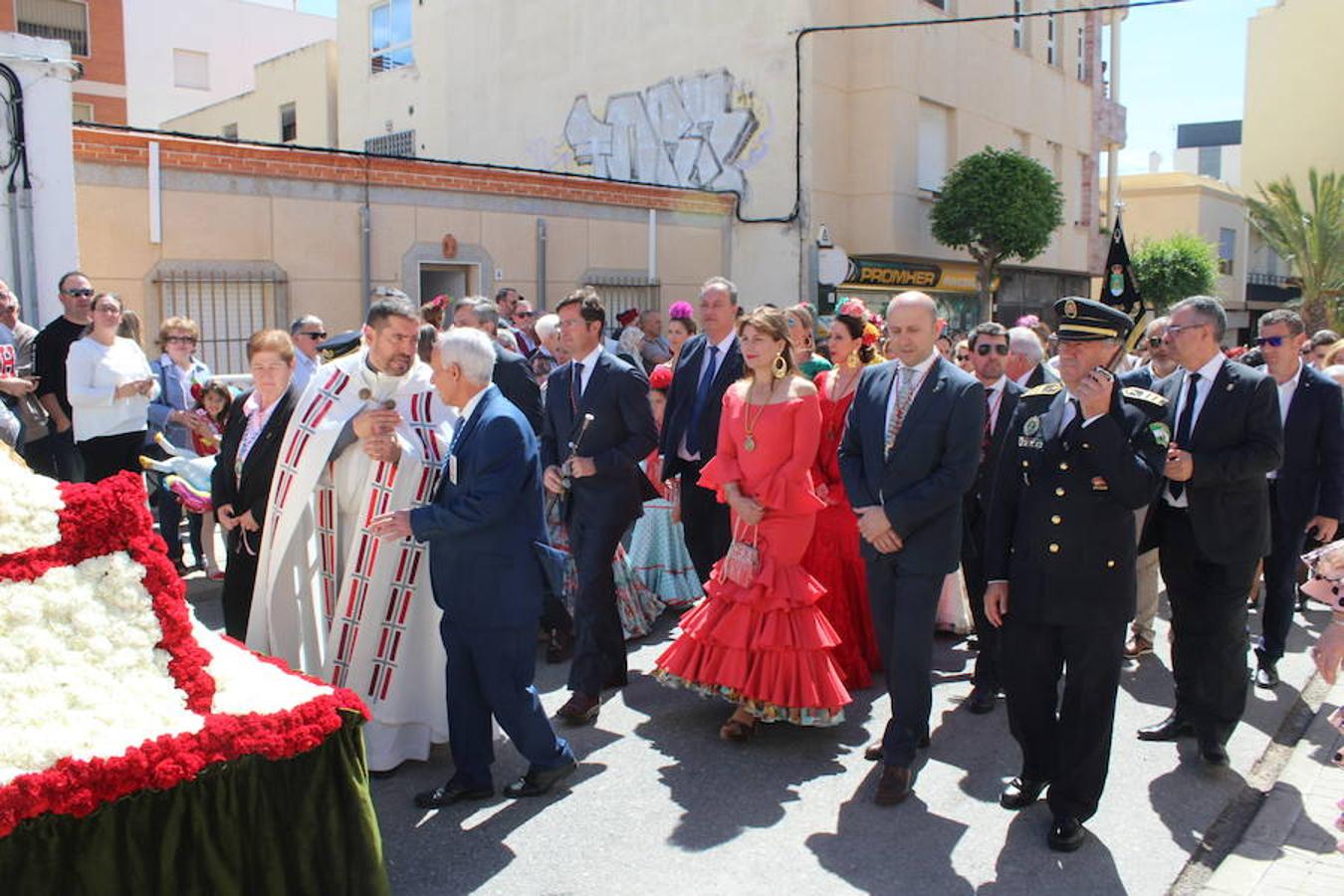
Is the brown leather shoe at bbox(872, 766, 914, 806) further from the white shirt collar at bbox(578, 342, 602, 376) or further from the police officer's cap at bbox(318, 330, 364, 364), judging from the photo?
the police officer's cap at bbox(318, 330, 364, 364)

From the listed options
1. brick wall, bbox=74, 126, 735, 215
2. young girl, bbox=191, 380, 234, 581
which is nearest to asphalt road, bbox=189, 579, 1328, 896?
young girl, bbox=191, 380, 234, 581

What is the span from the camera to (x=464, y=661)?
429 centimetres

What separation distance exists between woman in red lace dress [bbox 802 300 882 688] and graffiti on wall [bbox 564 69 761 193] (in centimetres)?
1406

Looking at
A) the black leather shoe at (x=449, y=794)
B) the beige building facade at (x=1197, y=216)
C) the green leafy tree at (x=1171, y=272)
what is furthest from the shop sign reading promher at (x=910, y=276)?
the black leather shoe at (x=449, y=794)

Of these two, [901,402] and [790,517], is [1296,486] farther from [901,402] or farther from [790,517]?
[790,517]

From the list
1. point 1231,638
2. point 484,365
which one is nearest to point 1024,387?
point 1231,638

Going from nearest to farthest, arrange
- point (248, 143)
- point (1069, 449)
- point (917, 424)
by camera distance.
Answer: point (1069, 449) < point (917, 424) < point (248, 143)

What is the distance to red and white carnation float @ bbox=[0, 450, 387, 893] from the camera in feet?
9.11

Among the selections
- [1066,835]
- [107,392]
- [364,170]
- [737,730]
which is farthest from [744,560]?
[364,170]

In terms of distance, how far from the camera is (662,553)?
7.57 m

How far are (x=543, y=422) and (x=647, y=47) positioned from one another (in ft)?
52.1

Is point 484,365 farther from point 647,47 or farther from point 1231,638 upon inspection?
point 647,47

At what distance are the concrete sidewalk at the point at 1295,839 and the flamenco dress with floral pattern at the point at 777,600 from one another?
5.37ft

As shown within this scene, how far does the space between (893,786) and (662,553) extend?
3277 millimetres
